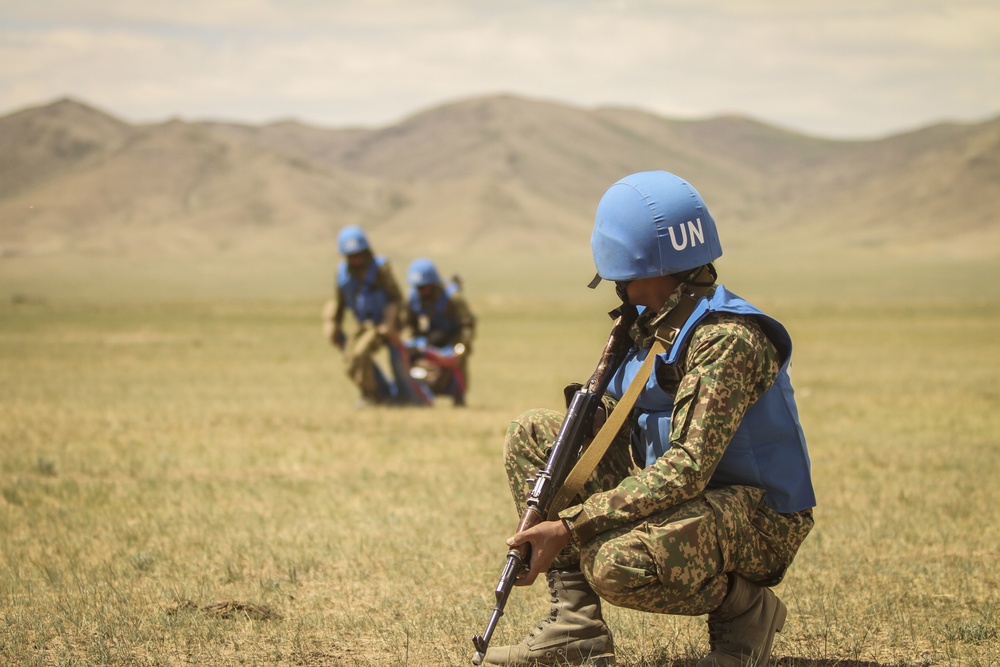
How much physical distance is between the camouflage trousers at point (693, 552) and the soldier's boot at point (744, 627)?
0.06 meters

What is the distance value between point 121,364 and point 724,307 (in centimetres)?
2153

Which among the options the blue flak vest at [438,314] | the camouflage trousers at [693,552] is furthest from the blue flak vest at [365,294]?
the camouflage trousers at [693,552]

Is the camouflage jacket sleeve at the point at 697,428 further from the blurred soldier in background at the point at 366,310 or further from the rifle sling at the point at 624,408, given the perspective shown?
the blurred soldier in background at the point at 366,310

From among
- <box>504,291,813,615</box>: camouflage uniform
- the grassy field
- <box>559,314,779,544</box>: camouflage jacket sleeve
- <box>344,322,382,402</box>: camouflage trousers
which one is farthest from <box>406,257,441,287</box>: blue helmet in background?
<box>559,314,779,544</box>: camouflage jacket sleeve

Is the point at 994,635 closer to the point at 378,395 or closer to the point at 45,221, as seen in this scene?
the point at 378,395

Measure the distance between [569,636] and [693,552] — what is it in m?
0.85

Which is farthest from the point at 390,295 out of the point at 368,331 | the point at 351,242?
the point at 351,242

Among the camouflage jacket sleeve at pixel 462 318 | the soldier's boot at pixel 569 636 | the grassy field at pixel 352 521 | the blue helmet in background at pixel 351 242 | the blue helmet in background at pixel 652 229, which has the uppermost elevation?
the blue helmet in background at pixel 652 229

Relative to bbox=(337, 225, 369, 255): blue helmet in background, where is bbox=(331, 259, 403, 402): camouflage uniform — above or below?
below

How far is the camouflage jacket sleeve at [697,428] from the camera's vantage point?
4188 mm

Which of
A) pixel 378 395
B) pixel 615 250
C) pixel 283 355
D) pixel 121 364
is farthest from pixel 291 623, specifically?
pixel 283 355

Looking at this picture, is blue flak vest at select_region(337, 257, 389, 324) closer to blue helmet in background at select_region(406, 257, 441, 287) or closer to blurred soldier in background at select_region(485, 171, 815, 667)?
blue helmet in background at select_region(406, 257, 441, 287)

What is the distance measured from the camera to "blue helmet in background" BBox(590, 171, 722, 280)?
14.5 feet

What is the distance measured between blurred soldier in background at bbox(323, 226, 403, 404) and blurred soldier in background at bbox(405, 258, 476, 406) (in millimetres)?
659
